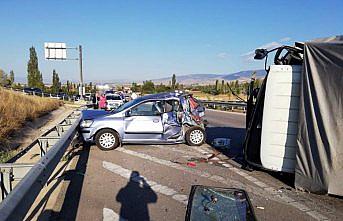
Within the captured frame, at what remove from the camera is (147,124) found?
9094 mm

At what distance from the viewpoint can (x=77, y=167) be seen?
705 centimetres

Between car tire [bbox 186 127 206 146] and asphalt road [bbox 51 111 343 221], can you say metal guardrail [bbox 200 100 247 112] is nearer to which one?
car tire [bbox 186 127 206 146]

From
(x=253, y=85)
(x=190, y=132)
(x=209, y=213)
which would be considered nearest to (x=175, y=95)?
(x=190, y=132)

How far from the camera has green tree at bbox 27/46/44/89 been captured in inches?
2496

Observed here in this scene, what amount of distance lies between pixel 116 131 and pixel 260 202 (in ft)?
16.8

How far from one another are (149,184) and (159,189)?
1.13 feet

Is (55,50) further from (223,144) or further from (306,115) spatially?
(306,115)

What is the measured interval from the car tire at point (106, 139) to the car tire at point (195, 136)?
2.20 metres

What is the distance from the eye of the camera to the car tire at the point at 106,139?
891 cm

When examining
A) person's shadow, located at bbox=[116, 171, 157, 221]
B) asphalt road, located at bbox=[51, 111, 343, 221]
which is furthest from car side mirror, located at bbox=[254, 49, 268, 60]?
person's shadow, located at bbox=[116, 171, 157, 221]

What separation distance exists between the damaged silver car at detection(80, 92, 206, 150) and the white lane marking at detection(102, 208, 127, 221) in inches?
176

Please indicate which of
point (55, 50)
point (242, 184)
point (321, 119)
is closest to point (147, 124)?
point (242, 184)

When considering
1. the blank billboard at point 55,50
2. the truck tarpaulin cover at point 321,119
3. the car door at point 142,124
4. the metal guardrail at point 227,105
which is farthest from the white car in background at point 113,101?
the truck tarpaulin cover at point 321,119

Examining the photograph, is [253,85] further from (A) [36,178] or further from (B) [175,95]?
(A) [36,178]
